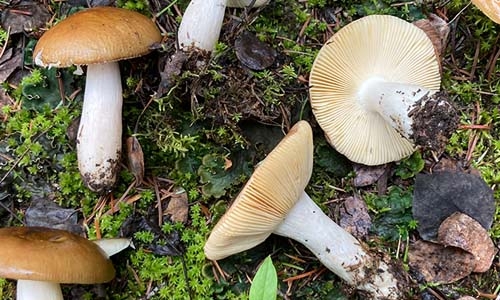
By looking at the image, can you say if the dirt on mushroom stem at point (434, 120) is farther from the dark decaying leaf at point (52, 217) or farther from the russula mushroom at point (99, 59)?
the dark decaying leaf at point (52, 217)

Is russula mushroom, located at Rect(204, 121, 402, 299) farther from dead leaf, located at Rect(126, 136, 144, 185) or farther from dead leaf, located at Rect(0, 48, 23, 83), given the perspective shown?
dead leaf, located at Rect(0, 48, 23, 83)

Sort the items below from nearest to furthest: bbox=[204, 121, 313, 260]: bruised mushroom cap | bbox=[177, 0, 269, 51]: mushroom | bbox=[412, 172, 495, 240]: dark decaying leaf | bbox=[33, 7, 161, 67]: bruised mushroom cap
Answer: bbox=[204, 121, 313, 260]: bruised mushroom cap < bbox=[33, 7, 161, 67]: bruised mushroom cap < bbox=[177, 0, 269, 51]: mushroom < bbox=[412, 172, 495, 240]: dark decaying leaf

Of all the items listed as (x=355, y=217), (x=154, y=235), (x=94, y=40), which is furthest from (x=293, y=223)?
(x=94, y=40)

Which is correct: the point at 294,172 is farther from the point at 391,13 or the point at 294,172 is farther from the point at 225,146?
the point at 391,13

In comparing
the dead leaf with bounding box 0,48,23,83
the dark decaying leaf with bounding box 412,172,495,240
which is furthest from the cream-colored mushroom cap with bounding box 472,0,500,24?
the dead leaf with bounding box 0,48,23,83

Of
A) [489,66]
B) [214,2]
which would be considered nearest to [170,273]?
[214,2]
